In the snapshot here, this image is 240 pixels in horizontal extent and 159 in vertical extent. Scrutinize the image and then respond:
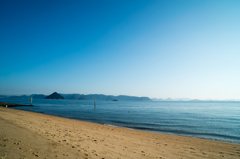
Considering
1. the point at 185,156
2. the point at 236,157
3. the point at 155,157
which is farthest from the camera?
the point at 236,157

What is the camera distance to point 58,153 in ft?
21.8

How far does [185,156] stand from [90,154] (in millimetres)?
6057

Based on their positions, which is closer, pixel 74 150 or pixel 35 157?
pixel 35 157

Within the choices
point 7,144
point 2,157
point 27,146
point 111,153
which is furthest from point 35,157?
point 111,153

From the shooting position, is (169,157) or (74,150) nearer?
(74,150)

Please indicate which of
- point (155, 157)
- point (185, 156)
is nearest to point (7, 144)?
point (155, 157)

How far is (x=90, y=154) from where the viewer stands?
698 centimetres

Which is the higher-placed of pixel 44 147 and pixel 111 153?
pixel 44 147

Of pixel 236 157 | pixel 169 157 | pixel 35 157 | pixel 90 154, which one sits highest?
pixel 35 157

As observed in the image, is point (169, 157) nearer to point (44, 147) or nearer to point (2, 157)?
point (44, 147)

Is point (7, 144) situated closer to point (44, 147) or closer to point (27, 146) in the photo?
point (27, 146)

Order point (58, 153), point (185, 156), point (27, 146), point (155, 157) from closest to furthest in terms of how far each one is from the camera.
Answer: point (58, 153)
point (27, 146)
point (155, 157)
point (185, 156)

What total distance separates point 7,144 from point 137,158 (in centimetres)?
724

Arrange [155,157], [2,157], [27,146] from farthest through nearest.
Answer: [155,157] < [27,146] < [2,157]
